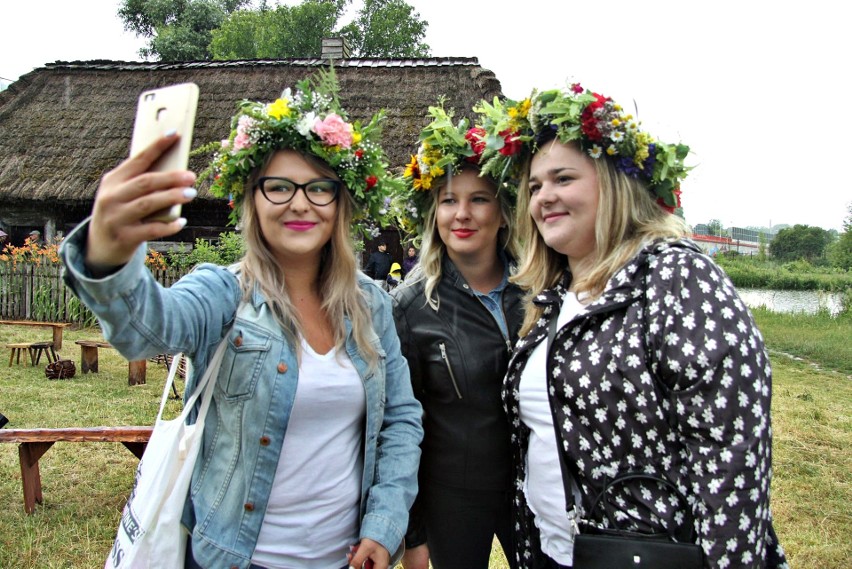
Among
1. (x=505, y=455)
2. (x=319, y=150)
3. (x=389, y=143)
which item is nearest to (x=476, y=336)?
(x=505, y=455)

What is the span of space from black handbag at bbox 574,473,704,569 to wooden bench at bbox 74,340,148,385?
22.5ft

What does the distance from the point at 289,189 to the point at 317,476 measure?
83 cm

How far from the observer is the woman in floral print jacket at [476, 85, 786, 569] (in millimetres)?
1422

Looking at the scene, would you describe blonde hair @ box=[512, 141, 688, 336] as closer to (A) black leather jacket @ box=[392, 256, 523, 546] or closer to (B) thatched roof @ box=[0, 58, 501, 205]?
(A) black leather jacket @ box=[392, 256, 523, 546]

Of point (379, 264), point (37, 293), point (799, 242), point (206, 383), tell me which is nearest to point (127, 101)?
point (37, 293)

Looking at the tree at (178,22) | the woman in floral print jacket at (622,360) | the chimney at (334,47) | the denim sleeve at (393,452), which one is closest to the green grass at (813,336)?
the woman in floral print jacket at (622,360)

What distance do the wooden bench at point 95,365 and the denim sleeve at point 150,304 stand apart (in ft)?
21.0

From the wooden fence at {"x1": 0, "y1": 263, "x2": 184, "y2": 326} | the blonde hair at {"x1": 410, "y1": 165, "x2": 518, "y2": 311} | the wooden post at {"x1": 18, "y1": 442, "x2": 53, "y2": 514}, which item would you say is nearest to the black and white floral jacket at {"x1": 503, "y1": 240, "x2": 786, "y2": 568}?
the blonde hair at {"x1": 410, "y1": 165, "x2": 518, "y2": 311}

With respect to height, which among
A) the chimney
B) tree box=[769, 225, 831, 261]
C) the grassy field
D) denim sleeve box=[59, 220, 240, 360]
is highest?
the chimney

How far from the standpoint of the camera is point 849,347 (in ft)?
37.6

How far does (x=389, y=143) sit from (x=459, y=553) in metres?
10.9

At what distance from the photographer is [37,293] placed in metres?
11.8

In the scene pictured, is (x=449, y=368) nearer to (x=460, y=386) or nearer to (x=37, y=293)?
(x=460, y=386)

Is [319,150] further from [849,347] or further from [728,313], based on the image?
[849,347]
